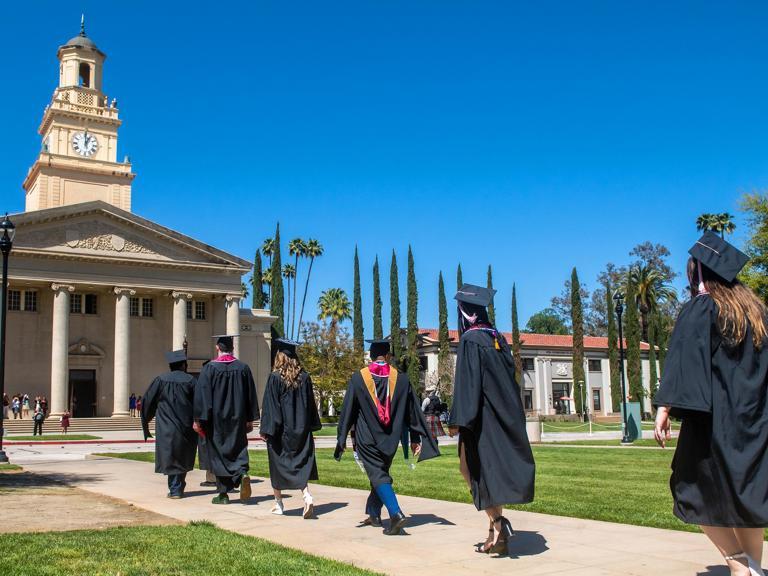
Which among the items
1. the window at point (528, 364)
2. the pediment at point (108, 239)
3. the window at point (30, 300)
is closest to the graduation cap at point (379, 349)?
the pediment at point (108, 239)

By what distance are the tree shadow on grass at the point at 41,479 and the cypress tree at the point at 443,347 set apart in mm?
55181

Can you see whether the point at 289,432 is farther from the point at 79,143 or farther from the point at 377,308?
the point at 377,308

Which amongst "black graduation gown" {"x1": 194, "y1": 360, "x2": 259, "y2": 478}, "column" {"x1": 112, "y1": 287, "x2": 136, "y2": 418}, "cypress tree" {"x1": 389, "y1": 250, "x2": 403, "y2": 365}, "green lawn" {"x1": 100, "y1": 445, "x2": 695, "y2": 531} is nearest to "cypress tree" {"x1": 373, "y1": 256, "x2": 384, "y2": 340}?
"cypress tree" {"x1": 389, "y1": 250, "x2": 403, "y2": 365}

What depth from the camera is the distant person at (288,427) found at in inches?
358

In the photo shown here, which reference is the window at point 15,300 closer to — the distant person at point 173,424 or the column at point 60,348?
the column at point 60,348

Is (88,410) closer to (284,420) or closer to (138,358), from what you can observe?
(138,358)

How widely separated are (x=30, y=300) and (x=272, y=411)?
46.9 metres

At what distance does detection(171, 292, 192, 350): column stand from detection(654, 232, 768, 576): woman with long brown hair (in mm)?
49175

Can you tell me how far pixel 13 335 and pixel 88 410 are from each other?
22.1 ft

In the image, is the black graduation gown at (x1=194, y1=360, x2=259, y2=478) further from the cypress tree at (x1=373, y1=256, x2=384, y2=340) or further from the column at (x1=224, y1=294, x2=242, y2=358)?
the cypress tree at (x1=373, y1=256, x2=384, y2=340)

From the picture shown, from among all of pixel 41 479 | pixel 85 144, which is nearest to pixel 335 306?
pixel 85 144

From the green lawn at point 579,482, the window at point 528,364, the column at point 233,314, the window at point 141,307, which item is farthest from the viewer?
the window at point 528,364

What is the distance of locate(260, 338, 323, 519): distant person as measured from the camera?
29.9 feet

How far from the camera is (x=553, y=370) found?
78.2 m
